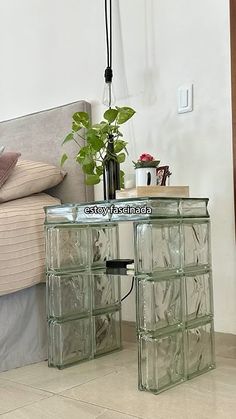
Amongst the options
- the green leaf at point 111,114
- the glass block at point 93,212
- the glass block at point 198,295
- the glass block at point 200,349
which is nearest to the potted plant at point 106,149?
the green leaf at point 111,114

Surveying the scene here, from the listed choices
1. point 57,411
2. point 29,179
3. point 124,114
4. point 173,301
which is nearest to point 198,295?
point 173,301

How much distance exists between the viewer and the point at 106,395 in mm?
1428

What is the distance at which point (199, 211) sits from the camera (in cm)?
164

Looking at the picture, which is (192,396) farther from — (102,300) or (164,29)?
(164,29)

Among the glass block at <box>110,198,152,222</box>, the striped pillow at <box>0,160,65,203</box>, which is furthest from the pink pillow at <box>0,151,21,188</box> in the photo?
the glass block at <box>110,198,152,222</box>

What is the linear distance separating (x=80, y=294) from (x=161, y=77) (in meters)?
0.90

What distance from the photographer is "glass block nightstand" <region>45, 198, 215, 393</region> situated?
4.77ft

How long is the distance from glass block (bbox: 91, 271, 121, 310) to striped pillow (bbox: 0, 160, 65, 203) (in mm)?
431

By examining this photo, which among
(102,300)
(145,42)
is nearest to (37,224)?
(102,300)

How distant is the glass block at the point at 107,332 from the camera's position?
74.0 inches

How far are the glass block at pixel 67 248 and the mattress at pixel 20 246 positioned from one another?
5 centimetres

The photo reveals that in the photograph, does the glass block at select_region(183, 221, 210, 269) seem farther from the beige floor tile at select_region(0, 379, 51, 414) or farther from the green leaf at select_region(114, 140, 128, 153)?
the beige floor tile at select_region(0, 379, 51, 414)

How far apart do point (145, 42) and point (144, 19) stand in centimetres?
10

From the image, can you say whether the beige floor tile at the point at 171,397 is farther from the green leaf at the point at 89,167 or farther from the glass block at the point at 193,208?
the green leaf at the point at 89,167
